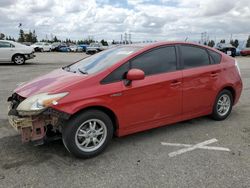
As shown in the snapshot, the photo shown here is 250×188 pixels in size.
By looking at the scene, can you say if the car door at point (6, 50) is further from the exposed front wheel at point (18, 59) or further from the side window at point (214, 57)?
the side window at point (214, 57)

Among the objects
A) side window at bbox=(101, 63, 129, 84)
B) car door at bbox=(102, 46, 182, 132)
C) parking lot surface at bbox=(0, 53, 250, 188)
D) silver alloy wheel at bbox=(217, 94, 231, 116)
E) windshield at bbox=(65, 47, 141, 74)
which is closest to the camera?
parking lot surface at bbox=(0, 53, 250, 188)

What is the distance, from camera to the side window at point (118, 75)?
12.6 ft

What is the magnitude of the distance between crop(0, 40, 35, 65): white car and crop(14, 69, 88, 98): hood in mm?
13012

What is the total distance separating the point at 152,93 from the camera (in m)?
4.18

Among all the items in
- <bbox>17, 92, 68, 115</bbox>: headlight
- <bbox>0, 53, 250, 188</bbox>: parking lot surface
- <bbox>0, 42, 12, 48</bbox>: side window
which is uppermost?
<bbox>0, 42, 12, 48</bbox>: side window

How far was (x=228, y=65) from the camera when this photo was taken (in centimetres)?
534

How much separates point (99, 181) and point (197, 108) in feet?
8.00

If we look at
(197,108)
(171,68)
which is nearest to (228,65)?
(197,108)

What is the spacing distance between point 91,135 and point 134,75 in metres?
1.02

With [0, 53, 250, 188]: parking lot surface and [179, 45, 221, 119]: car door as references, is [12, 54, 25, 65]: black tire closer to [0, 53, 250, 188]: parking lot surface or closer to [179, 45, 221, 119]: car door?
[0, 53, 250, 188]: parking lot surface

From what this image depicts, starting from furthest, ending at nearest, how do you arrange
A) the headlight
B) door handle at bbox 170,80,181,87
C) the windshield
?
1. door handle at bbox 170,80,181,87
2. the windshield
3. the headlight

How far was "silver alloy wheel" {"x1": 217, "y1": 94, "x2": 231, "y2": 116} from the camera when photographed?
5316mm

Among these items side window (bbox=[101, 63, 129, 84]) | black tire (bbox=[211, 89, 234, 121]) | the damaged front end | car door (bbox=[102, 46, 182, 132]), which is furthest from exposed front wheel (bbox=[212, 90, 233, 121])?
the damaged front end

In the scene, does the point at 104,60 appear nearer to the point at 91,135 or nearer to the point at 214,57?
the point at 91,135
